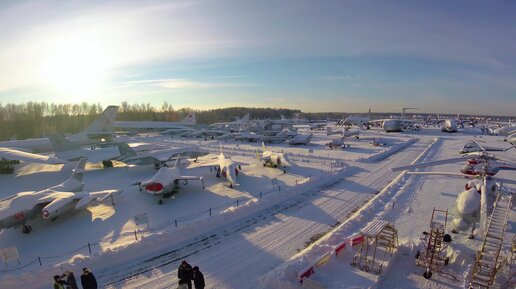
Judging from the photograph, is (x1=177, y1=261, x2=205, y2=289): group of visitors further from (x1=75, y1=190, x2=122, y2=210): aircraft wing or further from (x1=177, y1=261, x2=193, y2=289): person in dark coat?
(x1=75, y1=190, x2=122, y2=210): aircraft wing

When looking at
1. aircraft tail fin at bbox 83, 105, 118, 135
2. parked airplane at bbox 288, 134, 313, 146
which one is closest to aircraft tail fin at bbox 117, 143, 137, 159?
aircraft tail fin at bbox 83, 105, 118, 135

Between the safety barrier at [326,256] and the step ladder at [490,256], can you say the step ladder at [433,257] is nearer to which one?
the step ladder at [490,256]

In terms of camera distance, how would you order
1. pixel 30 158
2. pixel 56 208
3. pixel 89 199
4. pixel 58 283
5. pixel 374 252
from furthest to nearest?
pixel 30 158 → pixel 89 199 → pixel 56 208 → pixel 374 252 → pixel 58 283

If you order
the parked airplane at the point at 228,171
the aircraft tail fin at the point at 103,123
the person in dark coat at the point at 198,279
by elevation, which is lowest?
the person in dark coat at the point at 198,279

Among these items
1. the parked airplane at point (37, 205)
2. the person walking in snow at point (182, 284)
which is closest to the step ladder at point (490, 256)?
the person walking in snow at point (182, 284)

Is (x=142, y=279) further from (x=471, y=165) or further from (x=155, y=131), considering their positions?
(x=155, y=131)

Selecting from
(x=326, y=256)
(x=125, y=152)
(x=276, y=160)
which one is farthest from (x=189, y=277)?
(x=125, y=152)

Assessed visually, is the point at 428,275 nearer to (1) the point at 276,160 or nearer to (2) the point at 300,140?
(1) the point at 276,160
